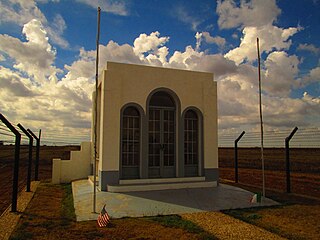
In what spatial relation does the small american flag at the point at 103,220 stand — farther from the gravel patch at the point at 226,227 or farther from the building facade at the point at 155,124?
the building facade at the point at 155,124

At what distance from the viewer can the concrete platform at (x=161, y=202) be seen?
728 cm

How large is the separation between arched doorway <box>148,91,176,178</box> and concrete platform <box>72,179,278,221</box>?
115 centimetres

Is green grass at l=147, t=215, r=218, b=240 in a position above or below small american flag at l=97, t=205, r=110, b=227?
below

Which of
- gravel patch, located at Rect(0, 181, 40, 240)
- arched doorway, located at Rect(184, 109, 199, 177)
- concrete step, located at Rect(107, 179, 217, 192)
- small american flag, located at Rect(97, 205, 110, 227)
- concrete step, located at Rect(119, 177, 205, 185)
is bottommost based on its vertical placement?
gravel patch, located at Rect(0, 181, 40, 240)

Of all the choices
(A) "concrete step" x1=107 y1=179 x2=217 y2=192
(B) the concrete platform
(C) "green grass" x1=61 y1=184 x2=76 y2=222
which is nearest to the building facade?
(A) "concrete step" x1=107 y1=179 x2=217 y2=192

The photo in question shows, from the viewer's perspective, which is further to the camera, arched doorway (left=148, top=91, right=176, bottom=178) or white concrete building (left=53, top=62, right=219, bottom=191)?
arched doorway (left=148, top=91, right=176, bottom=178)

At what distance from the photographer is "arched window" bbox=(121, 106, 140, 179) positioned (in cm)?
1018

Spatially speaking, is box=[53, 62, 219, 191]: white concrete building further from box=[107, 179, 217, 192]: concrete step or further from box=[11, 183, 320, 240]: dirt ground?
box=[11, 183, 320, 240]: dirt ground

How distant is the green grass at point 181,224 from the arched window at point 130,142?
141 inches

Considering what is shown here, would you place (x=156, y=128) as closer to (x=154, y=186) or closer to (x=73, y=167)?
(x=154, y=186)

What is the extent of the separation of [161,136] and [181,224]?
4.80 m

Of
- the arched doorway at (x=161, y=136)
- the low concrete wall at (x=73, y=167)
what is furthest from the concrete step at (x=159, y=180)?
the low concrete wall at (x=73, y=167)

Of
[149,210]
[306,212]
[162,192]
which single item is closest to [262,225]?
[306,212]

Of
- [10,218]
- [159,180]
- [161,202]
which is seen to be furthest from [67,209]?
[159,180]
